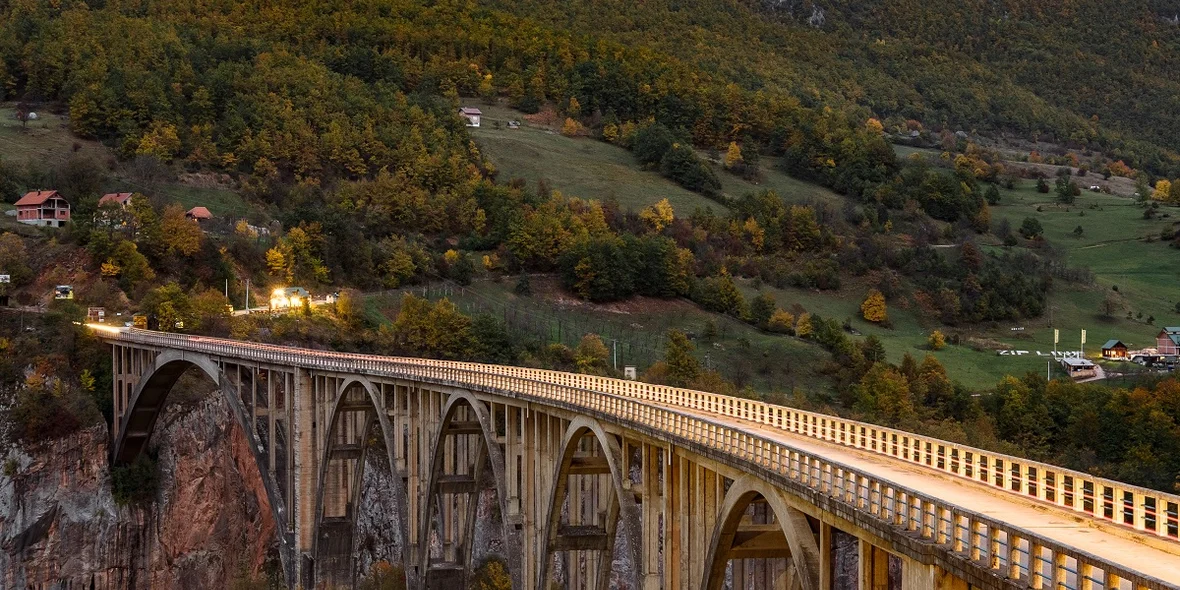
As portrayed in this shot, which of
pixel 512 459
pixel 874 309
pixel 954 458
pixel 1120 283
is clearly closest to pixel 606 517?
pixel 512 459

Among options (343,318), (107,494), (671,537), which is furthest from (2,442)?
(671,537)

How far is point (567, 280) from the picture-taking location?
153 metres

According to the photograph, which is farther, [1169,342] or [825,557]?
[1169,342]

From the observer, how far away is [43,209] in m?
132

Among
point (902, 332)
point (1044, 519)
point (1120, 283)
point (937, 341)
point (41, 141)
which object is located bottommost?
point (902, 332)

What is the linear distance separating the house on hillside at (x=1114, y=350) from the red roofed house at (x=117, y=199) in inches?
3506

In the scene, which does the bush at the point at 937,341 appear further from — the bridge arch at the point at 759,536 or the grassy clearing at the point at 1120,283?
the bridge arch at the point at 759,536

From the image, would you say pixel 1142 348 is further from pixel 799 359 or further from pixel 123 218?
pixel 123 218

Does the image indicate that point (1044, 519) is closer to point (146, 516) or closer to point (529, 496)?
point (529, 496)

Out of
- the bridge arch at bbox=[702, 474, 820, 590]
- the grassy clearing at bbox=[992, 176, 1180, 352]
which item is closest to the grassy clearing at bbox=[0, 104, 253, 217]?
the grassy clearing at bbox=[992, 176, 1180, 352]

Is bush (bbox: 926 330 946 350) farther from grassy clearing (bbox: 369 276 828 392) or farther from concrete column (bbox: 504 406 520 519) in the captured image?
concrete column (bbox: 504 406 520 519)

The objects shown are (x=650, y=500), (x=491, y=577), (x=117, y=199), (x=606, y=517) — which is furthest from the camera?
(x=117, y=199)

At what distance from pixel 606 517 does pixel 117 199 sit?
320ft

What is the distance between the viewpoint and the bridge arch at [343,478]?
7400 centimetres
